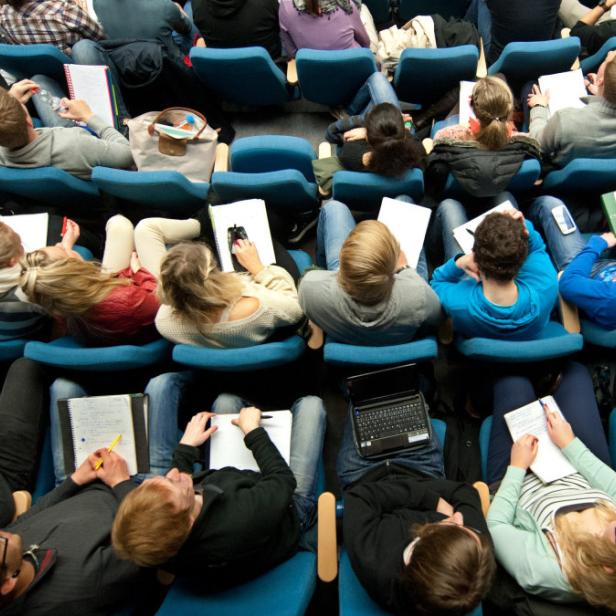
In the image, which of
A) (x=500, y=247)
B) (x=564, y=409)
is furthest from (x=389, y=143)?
(x=564, y=409)

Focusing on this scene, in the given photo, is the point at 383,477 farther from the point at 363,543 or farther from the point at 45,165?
the point at 45,165

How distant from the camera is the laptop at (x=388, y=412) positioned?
5.43ft

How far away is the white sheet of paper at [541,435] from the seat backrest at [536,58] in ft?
5.87

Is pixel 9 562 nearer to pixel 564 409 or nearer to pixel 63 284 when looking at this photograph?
pixel 63 284

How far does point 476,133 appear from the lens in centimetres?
210

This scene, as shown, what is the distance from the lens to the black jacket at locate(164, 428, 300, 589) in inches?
51.3

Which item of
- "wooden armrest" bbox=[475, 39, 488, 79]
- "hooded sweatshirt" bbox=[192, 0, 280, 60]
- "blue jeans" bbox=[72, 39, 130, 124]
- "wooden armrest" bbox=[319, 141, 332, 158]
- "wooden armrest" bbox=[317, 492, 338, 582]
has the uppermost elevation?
"hooded sweatshirt" bbox=[192, 0, 280, 60]

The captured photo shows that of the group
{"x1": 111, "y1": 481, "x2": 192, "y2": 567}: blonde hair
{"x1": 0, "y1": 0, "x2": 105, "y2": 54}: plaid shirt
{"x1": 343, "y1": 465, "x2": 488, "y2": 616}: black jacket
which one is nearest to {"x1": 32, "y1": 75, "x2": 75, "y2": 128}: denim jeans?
{"x1": 0, "y1": 0, "x2": 105, "y2": 54}: plaid shirt

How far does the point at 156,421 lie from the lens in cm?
171

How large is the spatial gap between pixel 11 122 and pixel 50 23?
0.98 meters

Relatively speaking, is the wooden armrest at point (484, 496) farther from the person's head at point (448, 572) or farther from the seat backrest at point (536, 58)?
the seat backrest at point (536, 58)

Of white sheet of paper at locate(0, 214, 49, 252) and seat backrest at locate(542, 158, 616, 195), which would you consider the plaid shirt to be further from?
seat backrest at locate(542, 158, 616, 195)

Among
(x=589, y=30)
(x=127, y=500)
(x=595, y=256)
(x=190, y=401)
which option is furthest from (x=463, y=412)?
(x=589, y=30)

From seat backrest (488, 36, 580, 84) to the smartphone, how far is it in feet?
2.92
